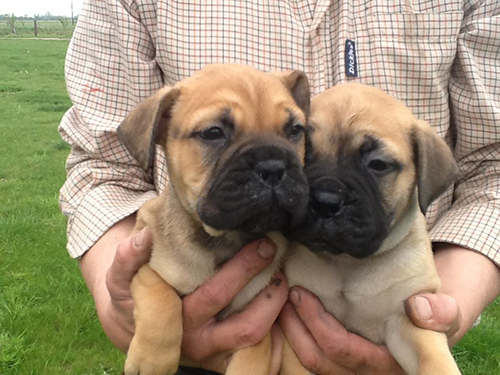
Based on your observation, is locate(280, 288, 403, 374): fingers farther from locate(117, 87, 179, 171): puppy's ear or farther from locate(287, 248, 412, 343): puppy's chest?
locate(117, 87, 179, 171): puppy's ear

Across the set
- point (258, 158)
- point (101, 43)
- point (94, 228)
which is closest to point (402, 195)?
point (258, 158)

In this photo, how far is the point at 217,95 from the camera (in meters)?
2.92

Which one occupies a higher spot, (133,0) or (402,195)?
(133,0)

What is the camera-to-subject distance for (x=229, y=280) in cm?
287

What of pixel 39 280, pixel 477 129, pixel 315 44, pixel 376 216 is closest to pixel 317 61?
pixel 315 44

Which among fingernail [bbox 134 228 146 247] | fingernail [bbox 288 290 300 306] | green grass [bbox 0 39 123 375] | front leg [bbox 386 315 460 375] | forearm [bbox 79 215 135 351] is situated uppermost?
fingernail [bbox 134 228 146 247]

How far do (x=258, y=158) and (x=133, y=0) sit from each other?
1540 millimetres

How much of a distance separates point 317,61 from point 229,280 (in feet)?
4.70

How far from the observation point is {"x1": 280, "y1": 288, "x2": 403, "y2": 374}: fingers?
296 centimetres

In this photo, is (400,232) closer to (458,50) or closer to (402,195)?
(402,195)

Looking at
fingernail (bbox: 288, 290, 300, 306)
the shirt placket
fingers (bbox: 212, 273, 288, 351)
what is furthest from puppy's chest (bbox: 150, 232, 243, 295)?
the shirt placket

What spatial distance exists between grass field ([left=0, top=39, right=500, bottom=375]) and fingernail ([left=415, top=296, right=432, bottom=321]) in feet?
8.59

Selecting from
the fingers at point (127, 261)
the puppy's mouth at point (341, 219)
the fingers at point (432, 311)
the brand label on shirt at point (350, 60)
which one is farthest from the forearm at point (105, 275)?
the brand label on shirt at point (350, 60)

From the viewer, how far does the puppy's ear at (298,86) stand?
318 centimetres
